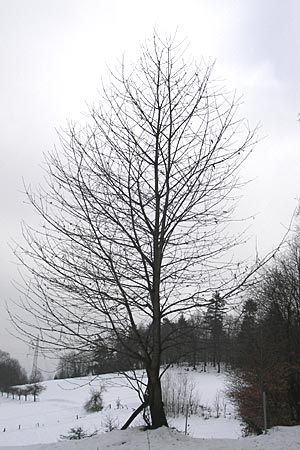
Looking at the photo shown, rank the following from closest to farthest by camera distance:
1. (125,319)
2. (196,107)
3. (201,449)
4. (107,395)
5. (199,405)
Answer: (201,449)
(125,319)
(196,107)
(199,405)
(107,395)

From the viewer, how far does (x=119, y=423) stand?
33656mm

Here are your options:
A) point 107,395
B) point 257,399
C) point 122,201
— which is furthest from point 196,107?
point 107,395

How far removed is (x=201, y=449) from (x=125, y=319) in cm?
236

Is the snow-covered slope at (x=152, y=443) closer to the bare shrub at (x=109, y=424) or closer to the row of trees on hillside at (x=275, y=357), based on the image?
the bare shrub at (x=109, y=424)

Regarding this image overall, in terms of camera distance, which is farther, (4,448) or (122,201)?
(122,201)

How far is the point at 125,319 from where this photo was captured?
754 centimetres

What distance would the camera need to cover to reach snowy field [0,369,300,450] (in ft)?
21.6

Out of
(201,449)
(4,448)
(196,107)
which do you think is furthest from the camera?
(196,107)

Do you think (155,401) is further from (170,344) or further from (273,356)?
(273,356)

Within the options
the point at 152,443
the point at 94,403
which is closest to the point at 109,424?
the point at 152,443

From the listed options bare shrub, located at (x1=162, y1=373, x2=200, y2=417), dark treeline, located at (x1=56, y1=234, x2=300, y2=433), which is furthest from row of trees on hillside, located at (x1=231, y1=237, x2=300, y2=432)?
bare shrub, located at (x1=162, y1=373, x2=200, y2=417)

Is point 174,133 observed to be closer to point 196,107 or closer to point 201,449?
point 196,107

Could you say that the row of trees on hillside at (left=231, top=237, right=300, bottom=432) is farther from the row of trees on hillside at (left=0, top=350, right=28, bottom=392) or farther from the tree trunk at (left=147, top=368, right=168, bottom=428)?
the row of trees on hillside at (left=0, top=350, right=28, bottom=392)

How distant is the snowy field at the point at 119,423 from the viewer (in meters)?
6.59
